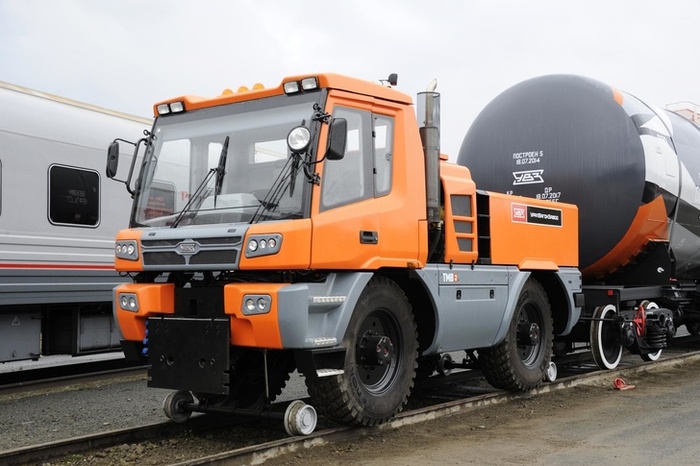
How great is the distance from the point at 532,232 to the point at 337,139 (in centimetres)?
330

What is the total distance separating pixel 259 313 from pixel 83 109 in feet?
19.8

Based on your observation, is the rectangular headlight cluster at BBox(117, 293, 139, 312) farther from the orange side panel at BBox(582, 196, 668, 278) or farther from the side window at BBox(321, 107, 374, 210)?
the orange side panel at BBox(582, 196, 668, 278)

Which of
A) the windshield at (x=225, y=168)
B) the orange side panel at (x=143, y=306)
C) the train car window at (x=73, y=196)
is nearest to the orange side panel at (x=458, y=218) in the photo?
the windshield at (x=225, y=168)

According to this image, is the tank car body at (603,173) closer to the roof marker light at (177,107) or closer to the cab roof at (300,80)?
the cab roof at (300,80)

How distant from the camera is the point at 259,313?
17.5 feet

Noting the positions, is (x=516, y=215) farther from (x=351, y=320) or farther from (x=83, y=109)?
(x=83, y=109)

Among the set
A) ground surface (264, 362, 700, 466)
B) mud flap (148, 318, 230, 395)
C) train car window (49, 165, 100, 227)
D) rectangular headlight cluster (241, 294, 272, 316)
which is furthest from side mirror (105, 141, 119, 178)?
train car window (49, 165, 100, 227)

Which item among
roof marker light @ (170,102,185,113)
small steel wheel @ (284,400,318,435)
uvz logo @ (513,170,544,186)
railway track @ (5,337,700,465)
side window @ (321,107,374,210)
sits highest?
roof marker light @ (170,102,185,113)

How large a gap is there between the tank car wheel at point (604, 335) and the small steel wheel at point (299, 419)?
484 centimetres

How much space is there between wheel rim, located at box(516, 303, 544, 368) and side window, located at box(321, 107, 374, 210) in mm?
2854

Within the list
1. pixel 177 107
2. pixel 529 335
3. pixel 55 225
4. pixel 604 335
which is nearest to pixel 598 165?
pixel 604 335

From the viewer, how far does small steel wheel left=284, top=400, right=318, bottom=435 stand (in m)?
5.68

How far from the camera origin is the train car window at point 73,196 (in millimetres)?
9391

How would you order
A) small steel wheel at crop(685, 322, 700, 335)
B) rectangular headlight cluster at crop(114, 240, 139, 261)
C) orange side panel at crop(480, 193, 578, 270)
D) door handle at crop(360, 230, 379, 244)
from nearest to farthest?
door handle at crop(360, 230, 379, 244), rectangular headlight cluster at crop(114, 240, 139, 261), orange side panel at crop(480, 193, 578, 270), small steel wheel at crop(685, 322, 700, 335)
